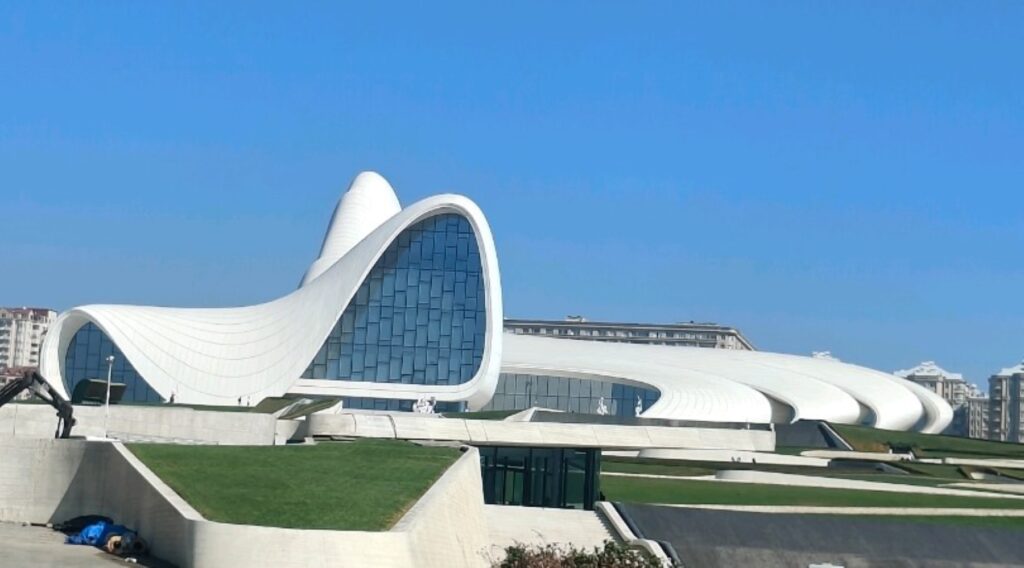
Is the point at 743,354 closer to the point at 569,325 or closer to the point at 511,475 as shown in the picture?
the point at 511,475

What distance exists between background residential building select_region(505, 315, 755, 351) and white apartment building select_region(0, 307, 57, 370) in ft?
175

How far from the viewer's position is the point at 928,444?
203 feet

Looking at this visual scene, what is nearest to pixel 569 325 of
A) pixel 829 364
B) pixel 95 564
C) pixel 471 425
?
pixel 829 364

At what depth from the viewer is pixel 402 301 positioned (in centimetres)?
6309

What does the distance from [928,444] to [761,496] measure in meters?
29.6

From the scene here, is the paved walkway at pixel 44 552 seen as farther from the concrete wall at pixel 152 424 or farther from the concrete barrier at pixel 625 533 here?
the concrete barrier at pixel 625 533

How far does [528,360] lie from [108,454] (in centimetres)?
Answer: 4463

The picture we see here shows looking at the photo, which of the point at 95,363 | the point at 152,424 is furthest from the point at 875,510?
the point at 95,363

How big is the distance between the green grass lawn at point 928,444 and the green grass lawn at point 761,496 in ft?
68.8

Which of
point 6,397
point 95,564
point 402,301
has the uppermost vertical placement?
point 402,301

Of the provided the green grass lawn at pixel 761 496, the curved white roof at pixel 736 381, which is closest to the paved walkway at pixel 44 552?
the green grass lawn at pixel 761 496

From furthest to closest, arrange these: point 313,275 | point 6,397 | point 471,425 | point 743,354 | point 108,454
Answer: point 743,354
point 313,275
point 471,425
point 6,397
point 108,454

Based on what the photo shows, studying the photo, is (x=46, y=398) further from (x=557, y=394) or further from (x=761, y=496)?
(x=557, y=394)

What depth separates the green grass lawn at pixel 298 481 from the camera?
76.7ft
